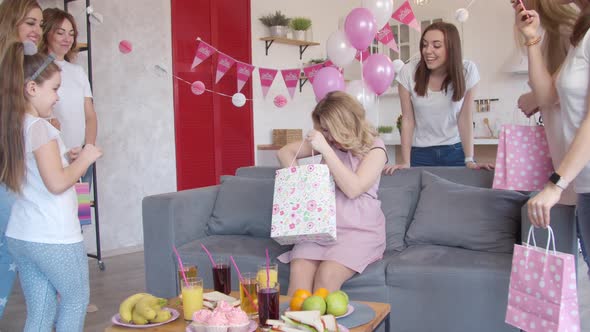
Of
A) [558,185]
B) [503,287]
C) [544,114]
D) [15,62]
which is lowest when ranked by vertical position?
[503,287]

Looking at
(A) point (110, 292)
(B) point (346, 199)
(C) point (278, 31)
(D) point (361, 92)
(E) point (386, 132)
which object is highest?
(C) point (278, 31)

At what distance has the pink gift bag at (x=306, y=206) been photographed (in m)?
2.10

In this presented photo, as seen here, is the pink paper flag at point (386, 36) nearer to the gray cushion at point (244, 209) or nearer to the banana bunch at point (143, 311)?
the gray cushion at point (244, 209)

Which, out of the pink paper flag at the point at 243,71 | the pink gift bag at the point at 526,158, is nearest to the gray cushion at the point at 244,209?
the pink gift bag at the point at 526,158

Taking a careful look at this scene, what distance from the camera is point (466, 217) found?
2461 millimetres

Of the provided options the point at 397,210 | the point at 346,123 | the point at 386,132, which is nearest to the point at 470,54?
the point at 386,132

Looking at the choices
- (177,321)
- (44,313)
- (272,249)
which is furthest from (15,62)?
(272,249)

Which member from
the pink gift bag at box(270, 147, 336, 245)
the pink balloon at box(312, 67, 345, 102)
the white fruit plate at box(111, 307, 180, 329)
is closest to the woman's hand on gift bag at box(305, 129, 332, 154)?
the pink gift bag at box(270, 147, 336, 245)

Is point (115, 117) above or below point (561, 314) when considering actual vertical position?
above

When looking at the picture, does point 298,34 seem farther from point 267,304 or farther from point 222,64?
point 267,304

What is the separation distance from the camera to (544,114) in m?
1.73

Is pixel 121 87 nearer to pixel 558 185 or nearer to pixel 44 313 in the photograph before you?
pixel 44 313

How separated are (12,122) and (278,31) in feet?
14.0

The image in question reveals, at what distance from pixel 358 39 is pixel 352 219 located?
1.35 meters
